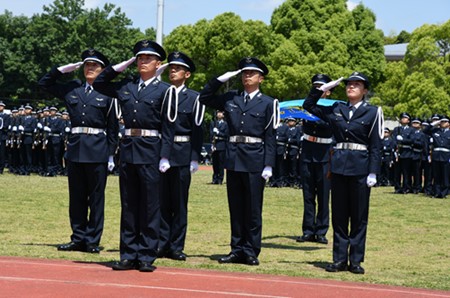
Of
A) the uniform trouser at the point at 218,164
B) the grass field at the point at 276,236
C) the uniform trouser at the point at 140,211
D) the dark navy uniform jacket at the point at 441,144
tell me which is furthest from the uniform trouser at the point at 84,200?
the uniform trouser at the point at 218,164

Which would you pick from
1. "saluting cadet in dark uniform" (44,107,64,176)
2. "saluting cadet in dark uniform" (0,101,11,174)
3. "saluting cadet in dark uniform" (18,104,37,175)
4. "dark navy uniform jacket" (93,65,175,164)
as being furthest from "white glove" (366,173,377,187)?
"saluting cadet in dark uniform" (0,101,11,174)

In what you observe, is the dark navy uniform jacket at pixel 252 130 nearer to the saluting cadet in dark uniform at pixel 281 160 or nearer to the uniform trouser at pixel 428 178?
the uniform trouser at pixel 428 178

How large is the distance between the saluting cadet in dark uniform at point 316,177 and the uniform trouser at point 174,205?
298 cm

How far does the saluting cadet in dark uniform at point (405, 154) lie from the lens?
2591cm

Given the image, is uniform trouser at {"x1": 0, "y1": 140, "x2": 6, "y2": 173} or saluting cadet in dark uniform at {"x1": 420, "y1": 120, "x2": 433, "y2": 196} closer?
saluting cadet in dark uniform at {"x1": 420, "y1": 120, "x2": 433, "y2": 196}

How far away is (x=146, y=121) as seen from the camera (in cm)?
1006

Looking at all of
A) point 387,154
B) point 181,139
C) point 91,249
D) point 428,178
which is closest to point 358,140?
point 181,139

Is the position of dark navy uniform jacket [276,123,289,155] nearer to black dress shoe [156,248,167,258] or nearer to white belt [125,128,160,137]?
black dress shoe [156,248,167,258]

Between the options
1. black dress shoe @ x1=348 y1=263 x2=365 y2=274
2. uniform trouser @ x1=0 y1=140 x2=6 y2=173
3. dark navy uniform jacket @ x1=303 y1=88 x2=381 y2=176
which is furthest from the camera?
uniform trouser @ x1=0 y1=140 x2=6 y2=173

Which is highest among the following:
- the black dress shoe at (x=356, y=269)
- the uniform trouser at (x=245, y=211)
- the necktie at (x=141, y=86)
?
the necktie at (x=141, y=86)

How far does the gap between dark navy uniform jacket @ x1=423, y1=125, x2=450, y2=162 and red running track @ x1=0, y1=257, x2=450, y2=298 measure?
1551 cm

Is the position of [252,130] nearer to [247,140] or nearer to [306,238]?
[247,140]

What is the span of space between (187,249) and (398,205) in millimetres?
10396

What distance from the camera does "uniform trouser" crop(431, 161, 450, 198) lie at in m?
24.9
